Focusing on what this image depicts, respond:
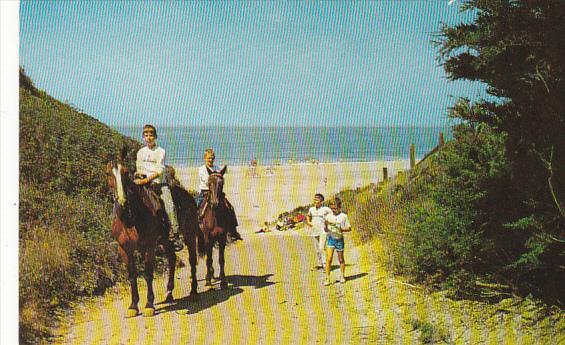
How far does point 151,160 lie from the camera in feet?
26.3

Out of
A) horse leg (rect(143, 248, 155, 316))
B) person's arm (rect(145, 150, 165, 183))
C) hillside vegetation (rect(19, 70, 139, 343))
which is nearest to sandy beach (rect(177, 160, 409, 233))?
hillside vegetation (rect(19, 70, 139, 343))

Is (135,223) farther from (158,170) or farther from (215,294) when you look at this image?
(215,294)

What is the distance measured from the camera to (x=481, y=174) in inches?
355

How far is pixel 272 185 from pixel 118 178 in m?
9.42

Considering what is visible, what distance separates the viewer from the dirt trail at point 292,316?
7.26 metres

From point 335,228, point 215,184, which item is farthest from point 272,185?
point 215,184

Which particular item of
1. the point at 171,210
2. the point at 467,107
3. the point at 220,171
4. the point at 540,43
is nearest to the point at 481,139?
the point at 467,107

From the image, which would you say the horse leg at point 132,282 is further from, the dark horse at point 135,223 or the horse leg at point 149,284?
the horse leg at point 149,284

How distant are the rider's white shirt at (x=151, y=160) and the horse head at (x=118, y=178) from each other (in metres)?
0.66

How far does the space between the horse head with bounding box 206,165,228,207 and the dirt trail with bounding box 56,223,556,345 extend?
1.57m

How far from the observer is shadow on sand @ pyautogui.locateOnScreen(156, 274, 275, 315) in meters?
8.65

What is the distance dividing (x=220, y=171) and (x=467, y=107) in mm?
3899

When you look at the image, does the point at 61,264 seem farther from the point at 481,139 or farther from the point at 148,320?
the point at 481,139

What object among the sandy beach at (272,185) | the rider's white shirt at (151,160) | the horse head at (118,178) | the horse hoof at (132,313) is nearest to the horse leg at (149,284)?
the horse hoof at (132,313)
